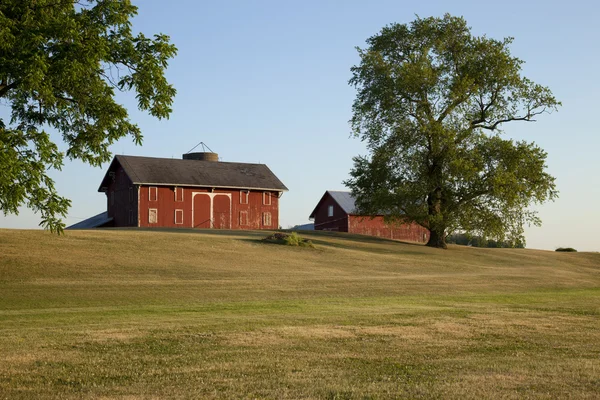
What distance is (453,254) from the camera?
2056 inches

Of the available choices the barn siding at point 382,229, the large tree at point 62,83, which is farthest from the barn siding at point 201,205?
the large tree at point 62,83

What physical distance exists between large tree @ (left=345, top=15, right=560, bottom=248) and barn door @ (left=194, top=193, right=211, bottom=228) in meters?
15.4

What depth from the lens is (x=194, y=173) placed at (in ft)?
209

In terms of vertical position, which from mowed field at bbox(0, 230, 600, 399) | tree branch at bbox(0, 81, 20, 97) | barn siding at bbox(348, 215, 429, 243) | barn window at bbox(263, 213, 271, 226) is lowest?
mowed field at bbox(0, 230, 600, 399)

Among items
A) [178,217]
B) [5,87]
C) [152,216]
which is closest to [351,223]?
[178,217]

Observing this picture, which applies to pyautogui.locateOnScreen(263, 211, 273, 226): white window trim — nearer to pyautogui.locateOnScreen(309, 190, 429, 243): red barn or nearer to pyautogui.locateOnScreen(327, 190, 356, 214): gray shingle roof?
pyautogui.locateOnScreen(309, 190, 429, 243): red barn

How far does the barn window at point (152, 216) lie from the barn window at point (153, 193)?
3.08ft

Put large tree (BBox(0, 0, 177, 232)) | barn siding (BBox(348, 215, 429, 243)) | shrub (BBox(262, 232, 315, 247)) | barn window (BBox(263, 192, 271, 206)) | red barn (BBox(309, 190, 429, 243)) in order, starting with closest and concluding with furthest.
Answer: large tree (BBox(0, 0, 177, 232)) → shrub (BBox(262, 232, 315, 247)) → barn window (BBox(263, 192, 271, 206)) → barn siding (BBox(348, 215, 429, 243)) → red barn (BBox(309, 190, 429, 243))

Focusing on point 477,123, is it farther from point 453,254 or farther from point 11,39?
point 11,39

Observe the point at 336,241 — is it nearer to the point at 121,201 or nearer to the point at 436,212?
the point at 436,212

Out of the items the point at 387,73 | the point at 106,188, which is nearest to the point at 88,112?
the point at 387,73

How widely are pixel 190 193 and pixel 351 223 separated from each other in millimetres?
19851

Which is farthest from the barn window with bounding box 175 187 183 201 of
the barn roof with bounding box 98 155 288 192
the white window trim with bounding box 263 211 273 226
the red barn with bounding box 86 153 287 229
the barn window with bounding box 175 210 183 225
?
the white window trim with bounding box 263 211 273 226

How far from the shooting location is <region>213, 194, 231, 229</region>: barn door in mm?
63625
